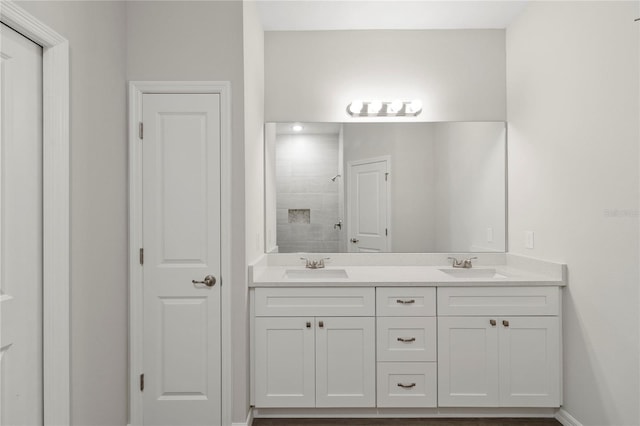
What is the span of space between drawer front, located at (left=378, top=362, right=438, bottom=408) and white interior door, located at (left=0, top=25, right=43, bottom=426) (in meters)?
1.72

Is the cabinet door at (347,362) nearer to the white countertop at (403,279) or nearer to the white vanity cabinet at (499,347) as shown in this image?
the white countertop at (403,279)

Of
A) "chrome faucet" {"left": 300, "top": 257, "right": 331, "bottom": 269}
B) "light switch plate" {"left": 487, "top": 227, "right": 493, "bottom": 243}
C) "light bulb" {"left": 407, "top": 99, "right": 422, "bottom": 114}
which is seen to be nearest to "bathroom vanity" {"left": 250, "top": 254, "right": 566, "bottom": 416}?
"chrome faucet" {"left": 300, "top": 257, "right": 331, "bottom": 269}

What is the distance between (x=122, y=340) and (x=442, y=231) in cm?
226

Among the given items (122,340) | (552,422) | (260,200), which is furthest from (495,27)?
(122,340)

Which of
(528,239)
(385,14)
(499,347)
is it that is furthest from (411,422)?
(385,14)

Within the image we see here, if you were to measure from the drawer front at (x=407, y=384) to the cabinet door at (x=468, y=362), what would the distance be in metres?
0.06

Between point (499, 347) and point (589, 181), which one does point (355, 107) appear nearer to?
point (589, 181)

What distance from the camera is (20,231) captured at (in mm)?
1512

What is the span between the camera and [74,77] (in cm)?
172

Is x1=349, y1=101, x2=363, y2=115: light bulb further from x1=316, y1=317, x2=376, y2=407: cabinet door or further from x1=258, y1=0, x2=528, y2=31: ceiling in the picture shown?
x1=316, y1=317, x2=376, y2=407: cabinet door

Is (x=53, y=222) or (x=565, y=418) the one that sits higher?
(x=53, y=222)

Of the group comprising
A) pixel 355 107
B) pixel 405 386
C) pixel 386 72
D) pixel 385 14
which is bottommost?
pixel 405 386

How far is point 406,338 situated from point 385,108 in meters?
1.70

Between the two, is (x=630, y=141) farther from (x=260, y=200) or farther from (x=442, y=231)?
(x=260, y=200)
